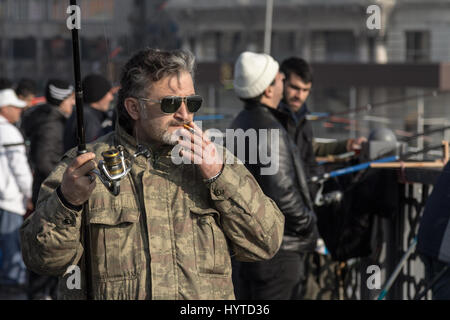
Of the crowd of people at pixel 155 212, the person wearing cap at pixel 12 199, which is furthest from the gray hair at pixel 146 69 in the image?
the person wearing cap at pixel 12 199

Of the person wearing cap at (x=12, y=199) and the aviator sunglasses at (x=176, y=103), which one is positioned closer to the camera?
the aviator sunglasses at (x=176, y=103)

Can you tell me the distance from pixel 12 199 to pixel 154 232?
5075 millimetres

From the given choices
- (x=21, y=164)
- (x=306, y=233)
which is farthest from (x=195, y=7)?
(x=306, y=233)

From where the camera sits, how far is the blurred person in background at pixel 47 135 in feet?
22.8

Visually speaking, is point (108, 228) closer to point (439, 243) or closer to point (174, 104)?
point (174, 104)

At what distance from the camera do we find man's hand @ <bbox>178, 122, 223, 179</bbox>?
2701 millimetres

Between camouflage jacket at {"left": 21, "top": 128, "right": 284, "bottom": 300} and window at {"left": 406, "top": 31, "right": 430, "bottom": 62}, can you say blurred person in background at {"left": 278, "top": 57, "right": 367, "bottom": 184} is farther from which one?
window at {"left": 406, "top": 31, "right": 430, "bottom": 62}

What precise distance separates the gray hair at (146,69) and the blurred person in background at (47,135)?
3966 mm

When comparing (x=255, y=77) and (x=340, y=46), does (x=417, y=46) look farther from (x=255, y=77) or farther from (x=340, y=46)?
(x=255, y=77)

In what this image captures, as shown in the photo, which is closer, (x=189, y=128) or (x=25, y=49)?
(x=189, y=128)

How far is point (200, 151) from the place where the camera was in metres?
2.71

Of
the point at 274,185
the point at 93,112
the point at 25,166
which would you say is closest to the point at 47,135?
the point at 25,166

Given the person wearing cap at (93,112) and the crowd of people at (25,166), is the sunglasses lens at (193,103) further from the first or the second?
the crowd of people at (25,166)

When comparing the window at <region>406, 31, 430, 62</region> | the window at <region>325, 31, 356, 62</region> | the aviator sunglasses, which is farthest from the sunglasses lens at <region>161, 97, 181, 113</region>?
the window at <region>325, 31, 356, 62</region>
